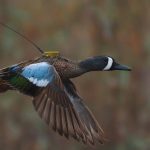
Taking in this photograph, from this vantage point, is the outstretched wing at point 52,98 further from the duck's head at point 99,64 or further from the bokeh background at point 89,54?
the bokeh background at point 89,54

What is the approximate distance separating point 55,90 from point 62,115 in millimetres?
134

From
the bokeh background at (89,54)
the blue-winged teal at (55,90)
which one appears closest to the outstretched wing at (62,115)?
the blue-winged teal at (55,90)

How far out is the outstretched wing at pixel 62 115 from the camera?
391 centimetres

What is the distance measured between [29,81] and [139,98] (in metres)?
3.32

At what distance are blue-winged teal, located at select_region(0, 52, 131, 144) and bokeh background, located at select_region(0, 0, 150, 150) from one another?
2.66m

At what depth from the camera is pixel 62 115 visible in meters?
4.02

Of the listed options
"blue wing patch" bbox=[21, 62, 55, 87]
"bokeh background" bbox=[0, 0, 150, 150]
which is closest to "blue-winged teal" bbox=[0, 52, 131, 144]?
"blue wing patch" bbox=[21, 62, 55, 87]

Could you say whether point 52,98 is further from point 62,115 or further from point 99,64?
point 99,64

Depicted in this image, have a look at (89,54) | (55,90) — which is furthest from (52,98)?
(89,54)

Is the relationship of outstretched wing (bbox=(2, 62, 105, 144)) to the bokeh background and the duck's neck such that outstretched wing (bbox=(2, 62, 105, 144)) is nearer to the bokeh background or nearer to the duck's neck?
the duck's neck

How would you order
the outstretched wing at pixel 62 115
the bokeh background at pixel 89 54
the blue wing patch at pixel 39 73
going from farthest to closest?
the bokeh background at pixel 89 54 → the blue wing patch at pixel 39 73 → the outstretched wing at pixel 62 115

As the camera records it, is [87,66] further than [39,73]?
Yes

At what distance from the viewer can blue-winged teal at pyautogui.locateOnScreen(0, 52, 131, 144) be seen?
12.9 feet

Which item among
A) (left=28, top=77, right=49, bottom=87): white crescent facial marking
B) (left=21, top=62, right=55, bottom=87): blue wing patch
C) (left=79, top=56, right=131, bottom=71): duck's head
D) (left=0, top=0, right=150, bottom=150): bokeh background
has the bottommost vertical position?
(left=0, top=0, right=150, bottom=150): bokeh background
